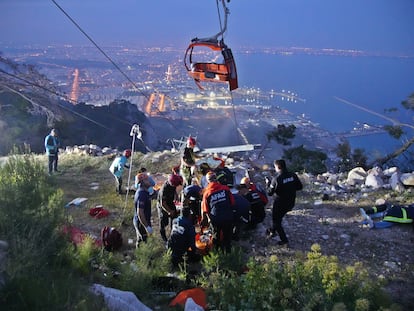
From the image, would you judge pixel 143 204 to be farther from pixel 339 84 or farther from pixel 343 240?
pixel 339 84

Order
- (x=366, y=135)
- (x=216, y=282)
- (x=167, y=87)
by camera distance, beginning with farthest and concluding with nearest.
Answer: (x=167, y=87), (x=366, y=135), (x=216, y=282)

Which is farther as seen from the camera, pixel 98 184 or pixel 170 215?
pixel 98 184

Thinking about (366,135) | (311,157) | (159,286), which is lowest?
(366,135)

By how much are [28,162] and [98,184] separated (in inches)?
240

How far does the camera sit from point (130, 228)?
8641 mm

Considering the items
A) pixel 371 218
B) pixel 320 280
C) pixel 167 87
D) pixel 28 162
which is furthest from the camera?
pixel 167 87

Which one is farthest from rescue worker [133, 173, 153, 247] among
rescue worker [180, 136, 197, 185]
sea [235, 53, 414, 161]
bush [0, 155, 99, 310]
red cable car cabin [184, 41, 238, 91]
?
sea [235, 53, 414, 161]

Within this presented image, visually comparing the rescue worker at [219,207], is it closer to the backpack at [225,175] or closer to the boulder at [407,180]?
the backpack at [225,175]

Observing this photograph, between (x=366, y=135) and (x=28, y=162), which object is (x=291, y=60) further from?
(x=28, y=162)

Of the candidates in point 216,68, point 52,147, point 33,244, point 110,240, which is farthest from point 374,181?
point 52,147

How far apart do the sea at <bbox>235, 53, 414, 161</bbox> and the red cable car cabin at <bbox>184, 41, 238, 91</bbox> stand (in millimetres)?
51718

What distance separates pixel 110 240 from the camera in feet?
24.3

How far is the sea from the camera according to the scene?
79688 mm

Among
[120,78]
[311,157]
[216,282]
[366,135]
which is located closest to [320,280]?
[216,282]
